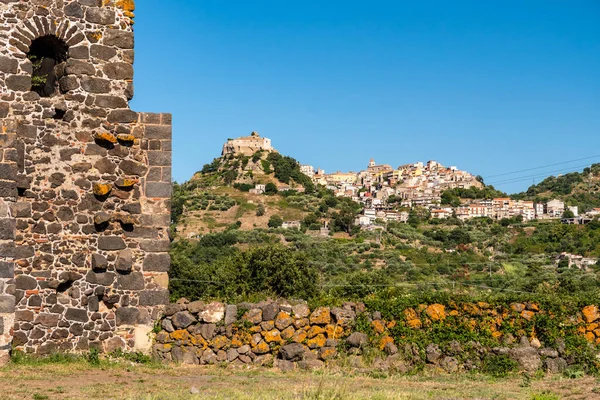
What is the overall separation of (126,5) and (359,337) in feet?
23.0

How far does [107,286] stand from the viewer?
43.3 feet

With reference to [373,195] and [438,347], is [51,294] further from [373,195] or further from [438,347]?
[373,195]

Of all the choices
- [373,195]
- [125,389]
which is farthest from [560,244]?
[373,195]

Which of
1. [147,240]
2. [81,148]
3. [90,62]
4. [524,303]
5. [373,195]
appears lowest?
[524,303]

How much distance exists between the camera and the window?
44.3 feet

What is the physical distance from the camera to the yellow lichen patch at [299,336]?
12750 millimetres

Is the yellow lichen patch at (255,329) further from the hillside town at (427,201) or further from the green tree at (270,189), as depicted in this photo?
the green tree at (270,189)

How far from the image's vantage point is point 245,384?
1080 cm

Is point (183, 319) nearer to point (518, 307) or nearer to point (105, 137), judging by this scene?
point (105, 137)

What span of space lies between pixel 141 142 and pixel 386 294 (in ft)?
16.5

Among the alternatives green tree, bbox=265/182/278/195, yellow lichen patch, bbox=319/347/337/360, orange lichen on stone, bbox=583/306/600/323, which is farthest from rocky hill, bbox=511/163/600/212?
yellow lichen patch, bbox=319/347/337/360

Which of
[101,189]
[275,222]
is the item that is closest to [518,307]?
[101,189]

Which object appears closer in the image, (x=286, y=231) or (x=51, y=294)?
(x=51, y=294)

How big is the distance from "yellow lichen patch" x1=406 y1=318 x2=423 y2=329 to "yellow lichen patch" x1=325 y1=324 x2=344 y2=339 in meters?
1.11
